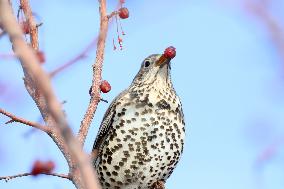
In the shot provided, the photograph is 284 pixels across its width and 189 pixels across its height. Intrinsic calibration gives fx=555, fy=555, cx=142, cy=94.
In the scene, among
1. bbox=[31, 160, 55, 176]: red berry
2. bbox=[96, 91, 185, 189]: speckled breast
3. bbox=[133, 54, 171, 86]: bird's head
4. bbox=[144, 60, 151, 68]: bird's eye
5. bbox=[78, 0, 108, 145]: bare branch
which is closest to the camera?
bbox=[31, 160, 55, 176]: red berry

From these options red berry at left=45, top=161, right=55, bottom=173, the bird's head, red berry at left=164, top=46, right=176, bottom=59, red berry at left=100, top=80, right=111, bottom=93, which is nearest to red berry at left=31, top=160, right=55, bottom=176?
red berry at left=45, top=161, right=55, bottom=173

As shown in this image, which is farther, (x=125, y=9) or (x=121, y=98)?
(x=121, y=98)

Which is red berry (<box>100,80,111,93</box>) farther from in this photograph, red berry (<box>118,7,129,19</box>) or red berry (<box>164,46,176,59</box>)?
red berry (<box>164,46,176,59</box>)

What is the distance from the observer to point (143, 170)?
17.4 feet

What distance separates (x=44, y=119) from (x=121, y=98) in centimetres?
257

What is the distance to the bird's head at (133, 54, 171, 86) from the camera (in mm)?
5785

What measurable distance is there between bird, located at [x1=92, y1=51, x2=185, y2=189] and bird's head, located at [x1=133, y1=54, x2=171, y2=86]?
206 millimetres

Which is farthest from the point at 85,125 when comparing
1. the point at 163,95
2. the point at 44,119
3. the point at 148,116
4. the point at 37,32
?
the point at 163,95

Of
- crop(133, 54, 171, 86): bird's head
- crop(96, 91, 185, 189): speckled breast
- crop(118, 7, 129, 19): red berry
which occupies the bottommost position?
crop(118, 7, 129, 19): red berry

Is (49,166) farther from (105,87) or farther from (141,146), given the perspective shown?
(141,146)

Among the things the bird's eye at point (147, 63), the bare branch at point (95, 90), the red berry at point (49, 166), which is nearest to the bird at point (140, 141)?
the bird's eye at point (147, 63)

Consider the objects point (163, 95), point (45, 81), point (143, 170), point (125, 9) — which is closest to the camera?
point (45, 81)

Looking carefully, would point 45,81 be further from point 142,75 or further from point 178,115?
point 142,75

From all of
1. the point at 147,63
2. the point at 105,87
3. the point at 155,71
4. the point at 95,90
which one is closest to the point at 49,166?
the point at 95,90
